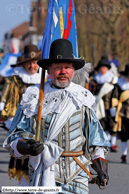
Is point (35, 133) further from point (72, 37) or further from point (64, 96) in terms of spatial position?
point (72, 37)

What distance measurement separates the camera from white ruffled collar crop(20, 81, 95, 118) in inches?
161

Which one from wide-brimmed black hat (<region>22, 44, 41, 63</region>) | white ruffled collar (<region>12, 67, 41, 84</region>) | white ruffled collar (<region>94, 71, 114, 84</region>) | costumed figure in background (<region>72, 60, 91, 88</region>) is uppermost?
white ruffled collar (<region>94, 71, 114, 84</region>)

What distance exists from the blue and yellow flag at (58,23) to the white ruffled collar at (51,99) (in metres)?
0.32

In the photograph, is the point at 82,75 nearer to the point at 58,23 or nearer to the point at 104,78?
the point at 58,23

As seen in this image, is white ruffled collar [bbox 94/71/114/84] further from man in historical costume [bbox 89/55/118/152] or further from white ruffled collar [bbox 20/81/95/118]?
white ruffled collar [bbox 20/81/95/118]

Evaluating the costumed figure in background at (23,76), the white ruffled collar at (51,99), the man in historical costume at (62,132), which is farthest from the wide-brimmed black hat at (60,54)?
the costumed figure in background at (23,76)

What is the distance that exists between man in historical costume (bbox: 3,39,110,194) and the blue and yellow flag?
0.09 m

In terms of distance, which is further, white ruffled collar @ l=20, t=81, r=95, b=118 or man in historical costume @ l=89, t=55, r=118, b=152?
man in historical costume @ l=89, t=55, r=118, b=152

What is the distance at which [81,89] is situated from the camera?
430 centimetres

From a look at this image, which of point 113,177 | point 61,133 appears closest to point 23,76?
point 113,177

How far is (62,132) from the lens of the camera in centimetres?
402

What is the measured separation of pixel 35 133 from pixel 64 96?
0.39 meters

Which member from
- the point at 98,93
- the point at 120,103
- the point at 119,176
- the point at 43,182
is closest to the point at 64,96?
the point at 43,182

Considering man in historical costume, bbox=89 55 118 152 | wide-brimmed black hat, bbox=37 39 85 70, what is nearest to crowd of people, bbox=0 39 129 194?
wide-brimmed black hat, bbox=37 39 85 70
